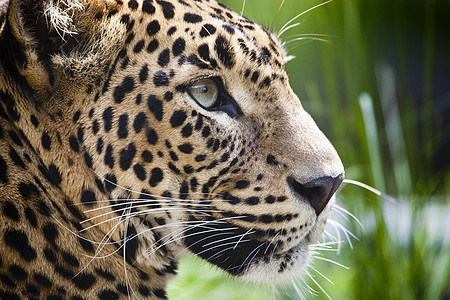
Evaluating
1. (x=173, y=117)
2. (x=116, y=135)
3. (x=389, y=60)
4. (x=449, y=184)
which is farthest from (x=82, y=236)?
(x=389, y=60)

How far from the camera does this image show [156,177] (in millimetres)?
1898

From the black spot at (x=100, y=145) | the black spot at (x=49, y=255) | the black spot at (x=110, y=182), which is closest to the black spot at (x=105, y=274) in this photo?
the black spot at (x=49, y=255)

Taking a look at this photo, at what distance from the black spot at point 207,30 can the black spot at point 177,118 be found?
0.27 meters

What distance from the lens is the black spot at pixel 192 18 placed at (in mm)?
1968

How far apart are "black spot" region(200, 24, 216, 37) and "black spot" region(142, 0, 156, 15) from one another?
177 mm

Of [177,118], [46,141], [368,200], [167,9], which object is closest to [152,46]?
[167,9]

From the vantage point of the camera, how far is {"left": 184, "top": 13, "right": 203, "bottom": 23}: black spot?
6.46 ft

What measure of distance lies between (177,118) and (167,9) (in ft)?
1.25

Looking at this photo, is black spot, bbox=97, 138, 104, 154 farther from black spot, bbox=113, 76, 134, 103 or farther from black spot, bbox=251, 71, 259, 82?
black spot, bbox=251, 71, 259, 82

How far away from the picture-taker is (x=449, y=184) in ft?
12.0

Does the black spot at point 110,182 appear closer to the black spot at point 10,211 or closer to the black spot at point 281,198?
the black spot at point 10,211

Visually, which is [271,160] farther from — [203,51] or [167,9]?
[167,9]

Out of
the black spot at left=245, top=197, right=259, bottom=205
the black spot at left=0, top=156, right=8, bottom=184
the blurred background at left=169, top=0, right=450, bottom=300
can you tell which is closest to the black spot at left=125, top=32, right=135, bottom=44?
the black spot at left=0, top=156, right=8, bottom=184

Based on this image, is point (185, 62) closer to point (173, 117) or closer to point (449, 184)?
point (173, 117)
